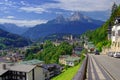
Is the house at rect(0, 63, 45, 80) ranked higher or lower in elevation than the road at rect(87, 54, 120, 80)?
lower

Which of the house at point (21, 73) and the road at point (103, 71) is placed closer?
the road at point (103, 71)

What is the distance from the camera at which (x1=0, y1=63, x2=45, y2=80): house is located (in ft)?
329

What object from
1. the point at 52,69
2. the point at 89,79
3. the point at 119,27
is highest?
the point at 119,27

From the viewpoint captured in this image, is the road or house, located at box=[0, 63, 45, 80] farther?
house, located at box=[0, 63, 45, 80]

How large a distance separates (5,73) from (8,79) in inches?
88.7

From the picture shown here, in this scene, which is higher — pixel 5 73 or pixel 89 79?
pixel 89 79

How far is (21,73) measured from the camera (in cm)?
10194

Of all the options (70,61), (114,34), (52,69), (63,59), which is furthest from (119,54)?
(63,59)

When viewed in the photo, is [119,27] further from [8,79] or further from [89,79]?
[89,79]

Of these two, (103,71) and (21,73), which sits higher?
(103,71)

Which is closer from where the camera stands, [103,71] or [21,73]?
[103,71]

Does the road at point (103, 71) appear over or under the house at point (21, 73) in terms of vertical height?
over

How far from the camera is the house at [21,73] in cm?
10025

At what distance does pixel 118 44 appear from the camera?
81062 mm
